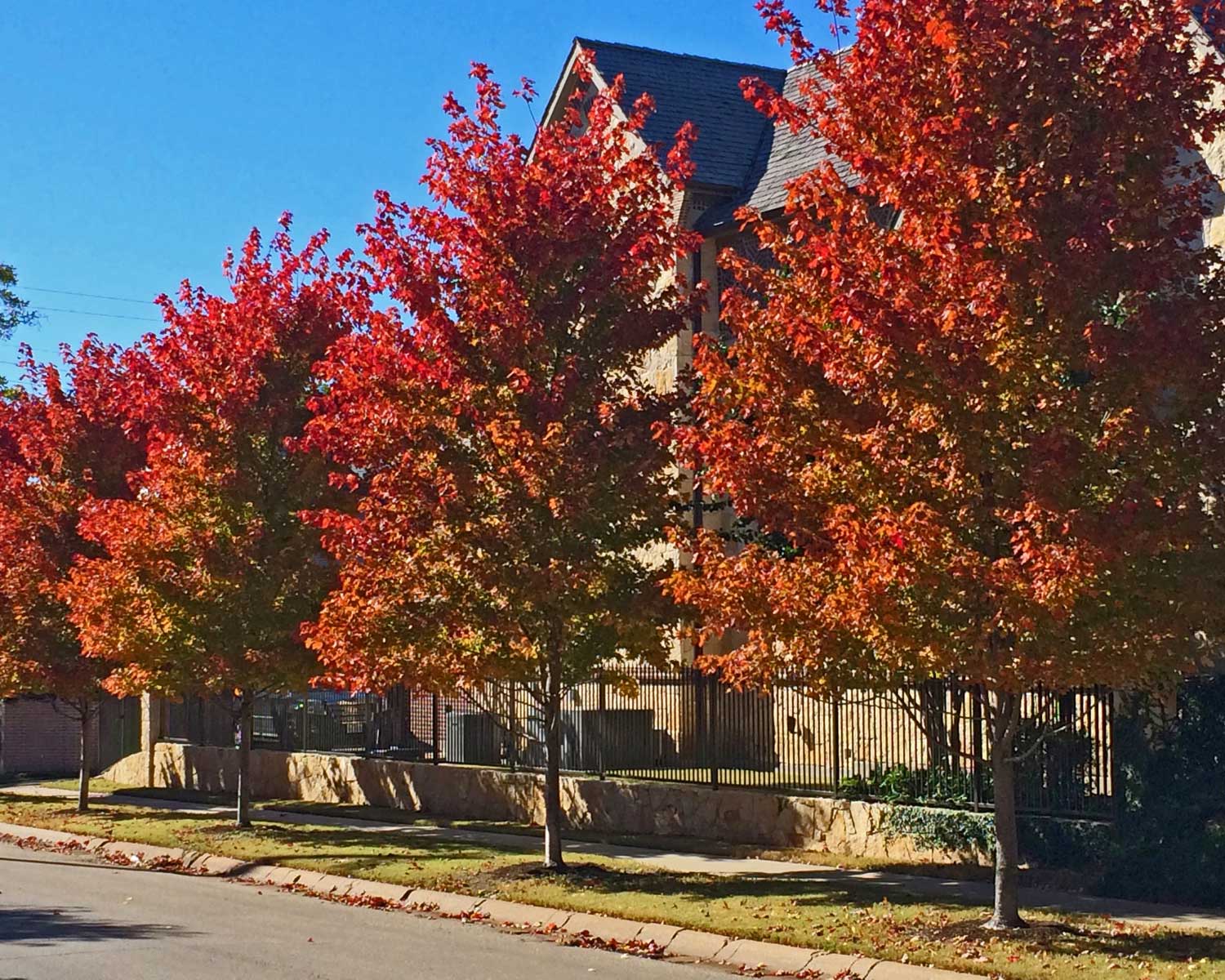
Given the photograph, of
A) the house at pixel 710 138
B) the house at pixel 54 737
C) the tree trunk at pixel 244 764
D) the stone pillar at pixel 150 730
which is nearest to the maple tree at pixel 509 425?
the tree trunk at pixel 244 764

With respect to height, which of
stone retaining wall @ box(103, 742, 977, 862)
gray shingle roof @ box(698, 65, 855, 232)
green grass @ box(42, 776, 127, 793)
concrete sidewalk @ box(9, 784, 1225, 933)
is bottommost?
green grass @ box(42, 776, 127, 793)

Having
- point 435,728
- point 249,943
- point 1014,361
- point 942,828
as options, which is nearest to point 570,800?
point 435,728

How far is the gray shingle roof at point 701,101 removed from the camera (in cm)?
2664

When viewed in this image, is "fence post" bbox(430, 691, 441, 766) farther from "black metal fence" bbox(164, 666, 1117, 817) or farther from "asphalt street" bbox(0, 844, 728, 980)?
"asphalt street" bbox(0, 844, 728, 980)

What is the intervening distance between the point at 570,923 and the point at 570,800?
7.19m

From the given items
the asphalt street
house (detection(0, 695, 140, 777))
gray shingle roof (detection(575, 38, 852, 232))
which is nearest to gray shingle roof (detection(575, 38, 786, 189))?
gray shingle roof (detection(575, 38, 852, 232))

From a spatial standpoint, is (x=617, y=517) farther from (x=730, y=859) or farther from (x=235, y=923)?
(x=235, y=923)

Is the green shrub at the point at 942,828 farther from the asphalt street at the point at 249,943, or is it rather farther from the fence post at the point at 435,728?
the fence post at the point at 435,728

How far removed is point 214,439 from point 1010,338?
41.8 feet

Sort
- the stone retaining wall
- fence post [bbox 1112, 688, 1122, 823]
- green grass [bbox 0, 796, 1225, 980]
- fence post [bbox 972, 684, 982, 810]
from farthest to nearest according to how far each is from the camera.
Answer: the stone retaining wall → fence post [bbox 972, 684, 982, 810] → fence post [bbox 1112, 688, 1122, 823] → green grass [bbox 0, 796, 1225, 980]

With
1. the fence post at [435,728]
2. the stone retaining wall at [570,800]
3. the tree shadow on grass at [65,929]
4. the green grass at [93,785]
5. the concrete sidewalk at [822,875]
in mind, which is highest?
the fence post at [435,728]

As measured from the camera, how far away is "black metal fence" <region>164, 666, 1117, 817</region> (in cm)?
1531

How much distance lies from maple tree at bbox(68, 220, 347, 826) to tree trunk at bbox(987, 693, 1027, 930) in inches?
430

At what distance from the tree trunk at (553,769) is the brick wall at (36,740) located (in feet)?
71.3
